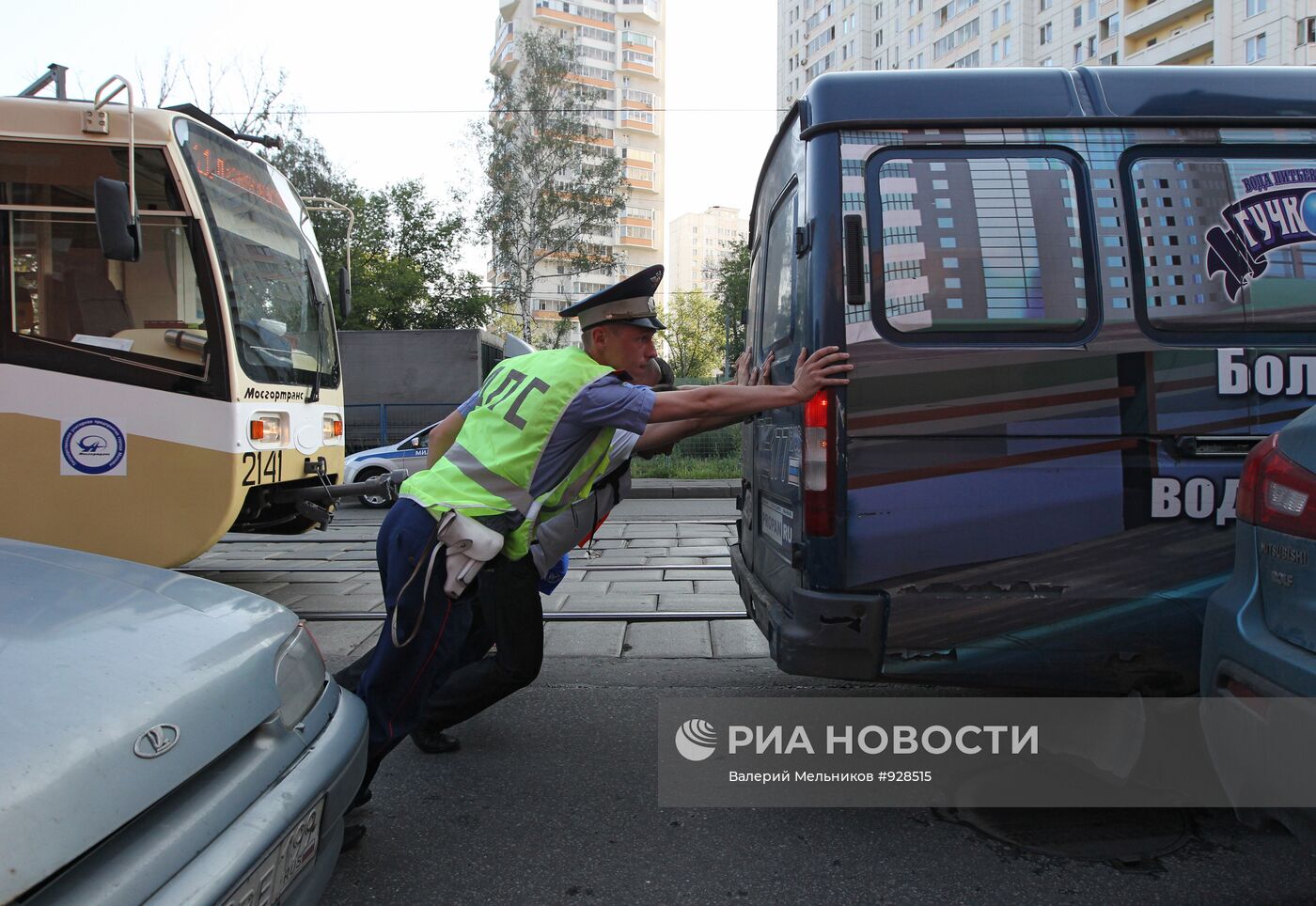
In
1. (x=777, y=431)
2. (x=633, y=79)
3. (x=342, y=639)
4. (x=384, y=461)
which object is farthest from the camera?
(x=633, y=79)

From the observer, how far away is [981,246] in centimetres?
287

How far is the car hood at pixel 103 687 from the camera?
1.33 m

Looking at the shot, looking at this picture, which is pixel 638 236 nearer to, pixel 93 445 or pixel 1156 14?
pixel 1156 14

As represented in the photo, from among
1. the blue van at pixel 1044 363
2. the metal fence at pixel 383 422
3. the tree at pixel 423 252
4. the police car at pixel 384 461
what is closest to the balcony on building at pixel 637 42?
the tree at pixel 423 252

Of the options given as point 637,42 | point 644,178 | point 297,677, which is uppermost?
point 637,42

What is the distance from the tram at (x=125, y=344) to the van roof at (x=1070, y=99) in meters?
4.21

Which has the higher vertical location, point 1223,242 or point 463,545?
point 1223,242

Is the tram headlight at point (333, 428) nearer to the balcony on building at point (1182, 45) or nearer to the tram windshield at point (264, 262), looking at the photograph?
the tram windshield at point (264, 262)

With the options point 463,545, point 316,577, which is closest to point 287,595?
point 316,577

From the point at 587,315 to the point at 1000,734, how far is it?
2.20 meters

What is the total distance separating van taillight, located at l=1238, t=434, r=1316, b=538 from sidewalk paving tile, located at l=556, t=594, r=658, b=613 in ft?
12.0

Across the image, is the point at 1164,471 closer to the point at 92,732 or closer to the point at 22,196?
the point at 92,732

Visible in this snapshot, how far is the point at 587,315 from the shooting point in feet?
9.66

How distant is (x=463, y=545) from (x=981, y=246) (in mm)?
1921
